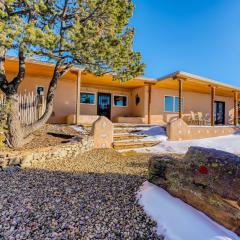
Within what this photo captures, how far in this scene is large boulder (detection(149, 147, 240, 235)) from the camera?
2514 millimetres

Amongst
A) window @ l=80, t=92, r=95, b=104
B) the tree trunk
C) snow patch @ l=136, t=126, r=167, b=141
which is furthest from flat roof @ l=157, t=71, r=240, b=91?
the tree trunk

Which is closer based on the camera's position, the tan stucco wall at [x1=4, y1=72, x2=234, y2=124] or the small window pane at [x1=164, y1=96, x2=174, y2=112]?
the tan stucco wall at [x1=4, y1=72, x2=234, y2=124]

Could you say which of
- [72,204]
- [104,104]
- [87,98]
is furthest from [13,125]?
[104,104]

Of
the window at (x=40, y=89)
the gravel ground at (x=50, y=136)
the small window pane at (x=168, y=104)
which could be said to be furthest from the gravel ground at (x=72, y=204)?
the small window pane at (x=168, y=104)

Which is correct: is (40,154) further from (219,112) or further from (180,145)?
(219,112)

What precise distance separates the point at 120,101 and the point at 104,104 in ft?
4.18

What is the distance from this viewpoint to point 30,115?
852 cm

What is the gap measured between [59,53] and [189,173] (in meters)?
5.41

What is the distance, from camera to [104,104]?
14297 mm

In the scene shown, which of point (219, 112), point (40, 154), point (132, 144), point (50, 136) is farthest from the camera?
point (219, 112)

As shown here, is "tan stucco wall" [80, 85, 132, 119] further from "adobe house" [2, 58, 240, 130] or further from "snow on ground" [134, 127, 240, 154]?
"snow on ground" [134, 127, 240, 154]

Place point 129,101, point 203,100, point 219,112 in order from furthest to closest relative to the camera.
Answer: point 219,112
point 203,100
point 129,101

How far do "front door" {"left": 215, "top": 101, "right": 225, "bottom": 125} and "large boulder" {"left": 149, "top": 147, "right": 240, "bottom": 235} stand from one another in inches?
641

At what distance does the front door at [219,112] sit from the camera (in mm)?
17758
